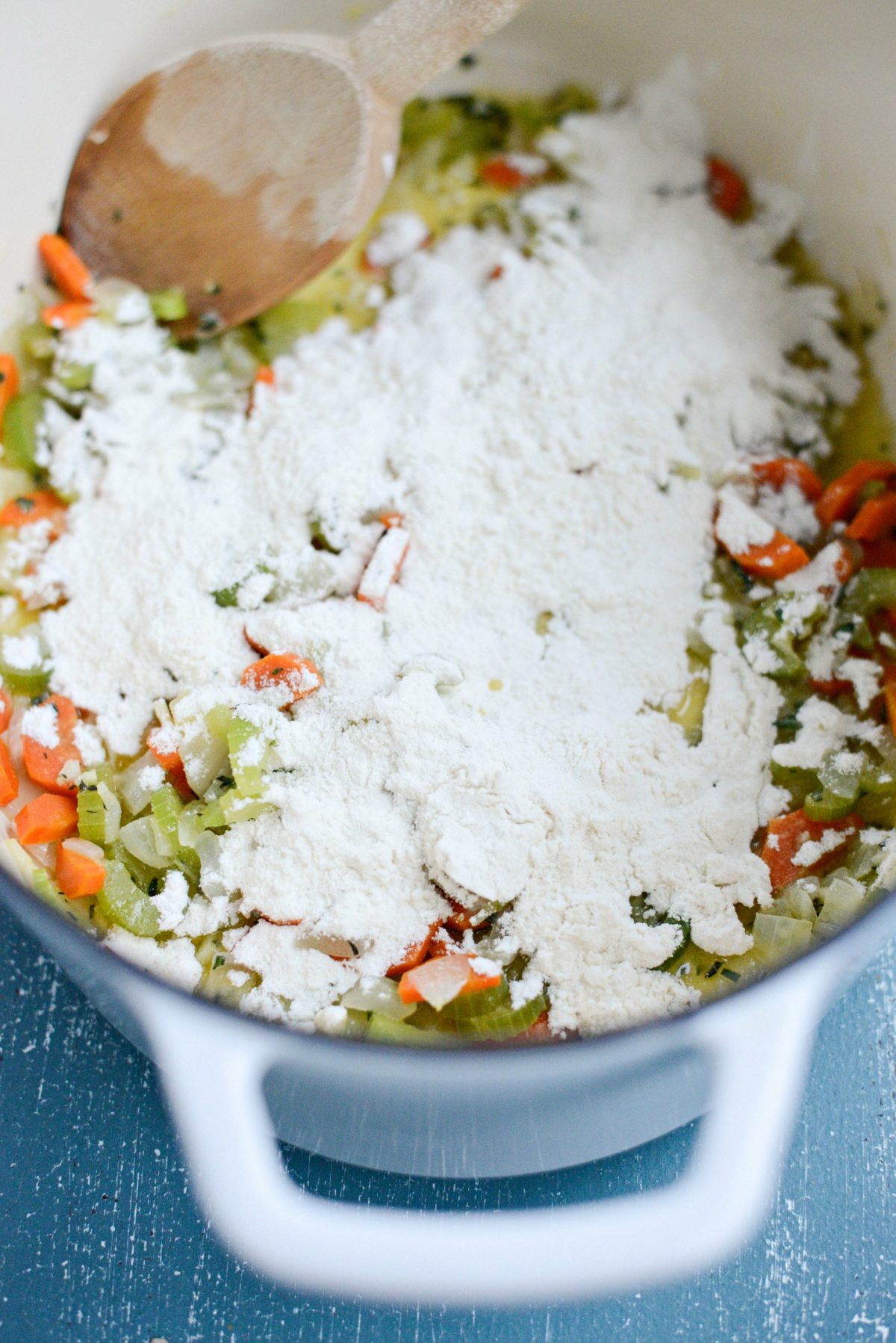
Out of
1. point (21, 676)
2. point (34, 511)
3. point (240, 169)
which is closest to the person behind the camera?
point (21, 676)

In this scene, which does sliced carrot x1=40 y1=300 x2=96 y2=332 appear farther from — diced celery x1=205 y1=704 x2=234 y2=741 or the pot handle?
the pot handle

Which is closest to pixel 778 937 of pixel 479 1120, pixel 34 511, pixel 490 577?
pixel 479 1120

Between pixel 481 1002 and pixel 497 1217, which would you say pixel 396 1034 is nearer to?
pixel 481 1002

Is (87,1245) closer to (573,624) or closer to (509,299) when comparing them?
(573,624)

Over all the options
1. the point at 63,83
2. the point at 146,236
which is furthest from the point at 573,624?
the point at 63,83

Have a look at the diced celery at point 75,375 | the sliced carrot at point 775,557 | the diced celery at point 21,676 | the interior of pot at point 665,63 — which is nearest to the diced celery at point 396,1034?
the diced celery at point 21,676

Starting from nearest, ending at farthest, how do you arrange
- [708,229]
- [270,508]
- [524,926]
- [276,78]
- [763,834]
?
[524,926] → [763,834] → [270,508] → [276,78] → [708,229]
